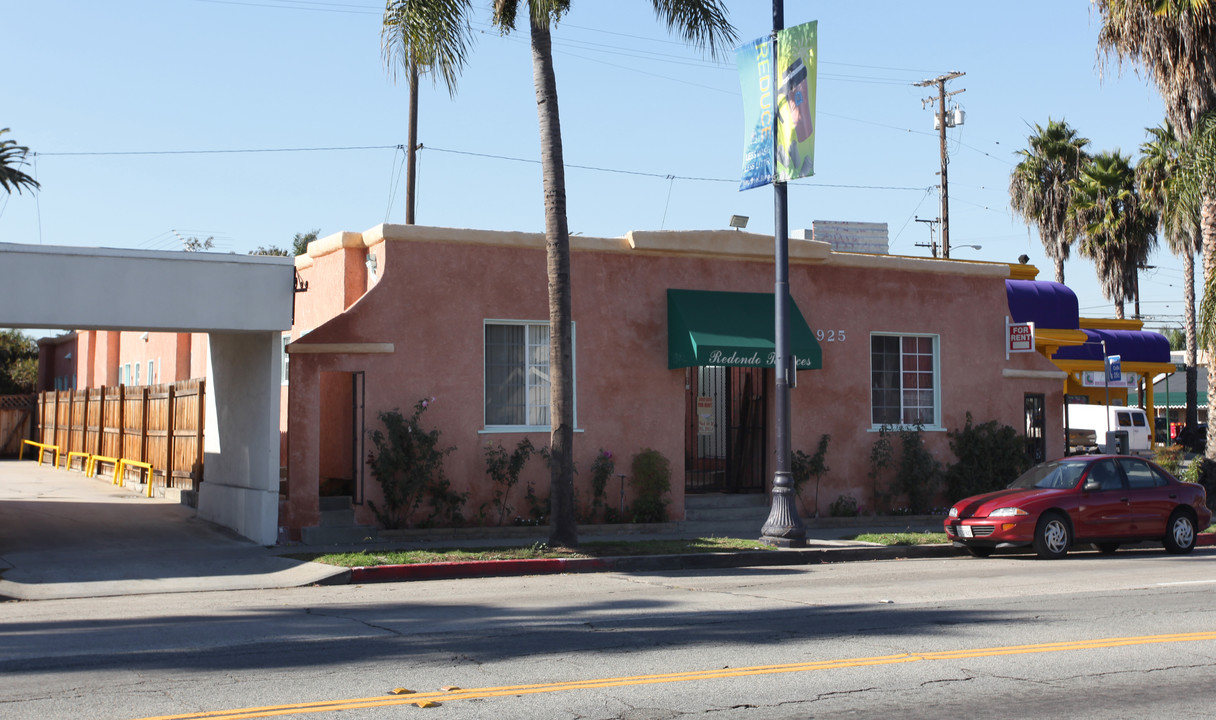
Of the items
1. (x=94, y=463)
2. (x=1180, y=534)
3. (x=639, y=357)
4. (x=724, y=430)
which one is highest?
(x=639, y=357)

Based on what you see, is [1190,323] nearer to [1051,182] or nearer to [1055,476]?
[1051,182]

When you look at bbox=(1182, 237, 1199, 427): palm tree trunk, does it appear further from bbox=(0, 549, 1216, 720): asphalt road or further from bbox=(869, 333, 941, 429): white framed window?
bbox=(0, 549, 1216, 720): asphalt road

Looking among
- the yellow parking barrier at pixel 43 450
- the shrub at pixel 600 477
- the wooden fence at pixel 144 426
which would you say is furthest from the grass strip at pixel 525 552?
the yellow parking barrier at pixel 43 450

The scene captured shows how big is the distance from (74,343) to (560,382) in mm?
27503

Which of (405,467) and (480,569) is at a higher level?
(405,467)

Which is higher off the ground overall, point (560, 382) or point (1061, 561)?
point (560, 382)

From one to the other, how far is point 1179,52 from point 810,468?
10.7 m

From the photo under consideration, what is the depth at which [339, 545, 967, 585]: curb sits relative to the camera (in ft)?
43.9

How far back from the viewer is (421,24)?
1436 centimetres

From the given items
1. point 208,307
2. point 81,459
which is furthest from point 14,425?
point 208,307

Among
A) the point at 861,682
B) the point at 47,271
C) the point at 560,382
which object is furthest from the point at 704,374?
the point at 861,682

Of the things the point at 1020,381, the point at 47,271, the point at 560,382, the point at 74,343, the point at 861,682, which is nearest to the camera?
the point at 861,682

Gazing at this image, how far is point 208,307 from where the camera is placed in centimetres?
1442

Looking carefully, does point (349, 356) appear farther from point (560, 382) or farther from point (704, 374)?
point (704, 374)
